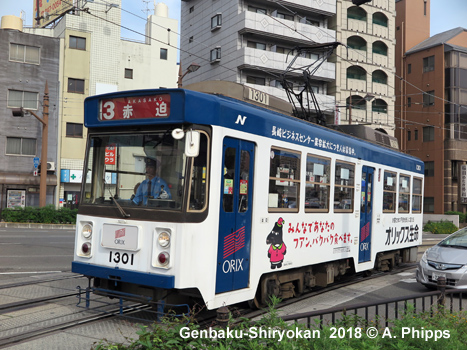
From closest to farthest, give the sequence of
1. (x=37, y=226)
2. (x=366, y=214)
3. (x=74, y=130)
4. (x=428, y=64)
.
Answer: (x=366, y=214), (x=37, y=226), (x=74, y=130), (x=428, y=64)

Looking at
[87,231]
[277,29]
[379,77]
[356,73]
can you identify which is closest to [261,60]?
[277,29]

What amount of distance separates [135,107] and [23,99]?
32530 millimetres

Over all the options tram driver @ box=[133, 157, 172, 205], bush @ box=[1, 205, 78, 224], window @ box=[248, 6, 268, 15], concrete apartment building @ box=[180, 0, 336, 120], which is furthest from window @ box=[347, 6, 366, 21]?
tram driver @ box=[133, 157, 172, 205]

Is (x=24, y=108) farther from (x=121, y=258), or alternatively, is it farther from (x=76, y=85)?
(x=121, y=258)

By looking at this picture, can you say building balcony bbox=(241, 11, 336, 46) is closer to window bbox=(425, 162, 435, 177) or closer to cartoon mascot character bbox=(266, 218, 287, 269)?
window bbox=(425, 162, 435, 177)

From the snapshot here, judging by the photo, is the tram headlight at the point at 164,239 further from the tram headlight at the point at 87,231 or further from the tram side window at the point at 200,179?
the tram headlight at the point at 87,231

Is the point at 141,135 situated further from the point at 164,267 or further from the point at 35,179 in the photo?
the point at 35,179

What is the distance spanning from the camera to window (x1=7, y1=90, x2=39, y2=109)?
3575cm

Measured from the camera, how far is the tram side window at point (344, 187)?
10000 mm

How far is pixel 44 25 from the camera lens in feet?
141

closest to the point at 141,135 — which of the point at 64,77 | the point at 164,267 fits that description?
the point at 164,267

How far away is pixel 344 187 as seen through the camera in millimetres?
10344

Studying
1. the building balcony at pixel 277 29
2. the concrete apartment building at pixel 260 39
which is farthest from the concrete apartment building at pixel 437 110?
the building balcony at pixel 277 29

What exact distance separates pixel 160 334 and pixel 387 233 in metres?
9.44
